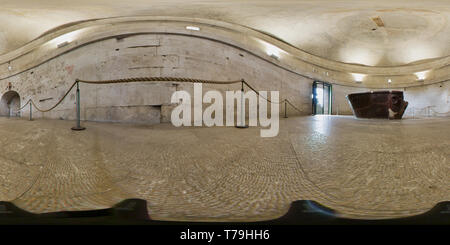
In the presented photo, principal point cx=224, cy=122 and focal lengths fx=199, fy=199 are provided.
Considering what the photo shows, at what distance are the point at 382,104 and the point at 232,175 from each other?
5952 millimetres

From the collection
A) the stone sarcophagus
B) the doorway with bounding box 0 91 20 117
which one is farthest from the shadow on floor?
the doorway with bounding box 0 91 20 117

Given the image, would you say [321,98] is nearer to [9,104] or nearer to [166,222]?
[166,222]

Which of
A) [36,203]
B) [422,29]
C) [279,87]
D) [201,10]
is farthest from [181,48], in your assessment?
[422,29]

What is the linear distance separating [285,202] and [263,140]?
4.82ft

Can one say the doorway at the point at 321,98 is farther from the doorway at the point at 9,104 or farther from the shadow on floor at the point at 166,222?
the doorway at the point at 9,104

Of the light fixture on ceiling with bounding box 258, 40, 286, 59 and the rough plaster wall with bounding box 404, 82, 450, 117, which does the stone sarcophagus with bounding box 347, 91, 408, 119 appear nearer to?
the light fixture on ceiling with bounding box 258, 40, 286, 59

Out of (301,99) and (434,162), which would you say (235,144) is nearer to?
(434,162)

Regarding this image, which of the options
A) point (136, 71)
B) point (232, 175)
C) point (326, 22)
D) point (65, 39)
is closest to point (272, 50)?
point (326, 22)

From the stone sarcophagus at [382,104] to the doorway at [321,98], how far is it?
3.54 metres

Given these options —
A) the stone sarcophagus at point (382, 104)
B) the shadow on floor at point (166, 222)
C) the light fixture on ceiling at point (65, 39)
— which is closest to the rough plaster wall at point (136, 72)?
the light fixture on ceiling at point (65, 39)

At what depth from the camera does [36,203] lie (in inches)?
53.1

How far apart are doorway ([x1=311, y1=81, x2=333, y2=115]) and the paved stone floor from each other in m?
7.15

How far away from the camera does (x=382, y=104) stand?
563cm

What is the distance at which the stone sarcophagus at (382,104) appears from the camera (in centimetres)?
556
